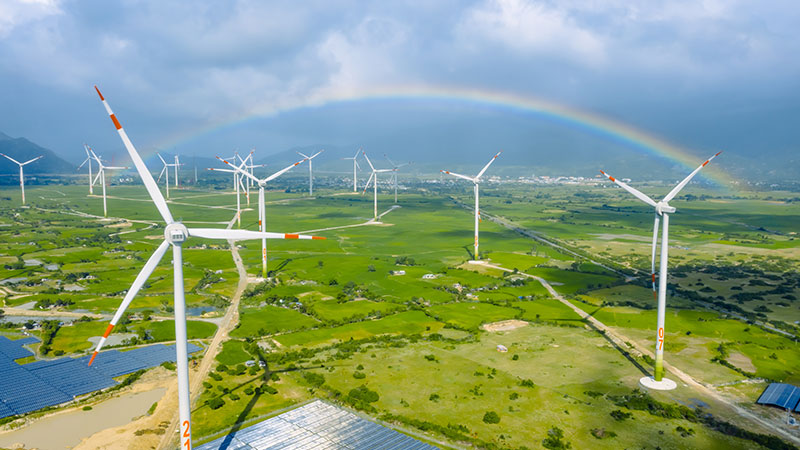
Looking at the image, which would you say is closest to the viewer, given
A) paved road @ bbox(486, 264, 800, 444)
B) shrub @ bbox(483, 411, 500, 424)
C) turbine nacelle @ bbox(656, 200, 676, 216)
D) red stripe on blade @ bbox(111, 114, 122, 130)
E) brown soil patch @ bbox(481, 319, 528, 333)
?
red stripe on blade @ bbox(111, 114, 122, 130)

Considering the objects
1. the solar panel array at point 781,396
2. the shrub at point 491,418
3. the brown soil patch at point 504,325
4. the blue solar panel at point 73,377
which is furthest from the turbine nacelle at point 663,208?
the blue solar panel at point 73,377

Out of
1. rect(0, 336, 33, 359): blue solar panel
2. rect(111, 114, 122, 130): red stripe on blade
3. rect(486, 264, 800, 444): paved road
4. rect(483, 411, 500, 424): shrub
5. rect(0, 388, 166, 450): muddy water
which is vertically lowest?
rect(0, 388, 166, 450): muddy water

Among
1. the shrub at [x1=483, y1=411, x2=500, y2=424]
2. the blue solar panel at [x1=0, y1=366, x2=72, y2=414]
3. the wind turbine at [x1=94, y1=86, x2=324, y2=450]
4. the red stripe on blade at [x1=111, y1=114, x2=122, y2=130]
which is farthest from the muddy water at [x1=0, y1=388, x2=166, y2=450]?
the shrub at [x1=483, y1=411, x2=500, y2=424]

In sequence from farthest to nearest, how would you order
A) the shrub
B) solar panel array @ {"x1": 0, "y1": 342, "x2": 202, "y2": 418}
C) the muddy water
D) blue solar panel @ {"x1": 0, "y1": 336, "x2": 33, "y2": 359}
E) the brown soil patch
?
the brown soil patch → blue solar panel @ {"x1": 0, "y1": 336, "x2": 33, "y2": 359} → solar panel array @ {"x1": 0, "y1": 342, "x2": 202, "y2": 418} → the shrub → the muddy water

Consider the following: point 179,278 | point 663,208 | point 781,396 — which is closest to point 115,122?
point 179,278

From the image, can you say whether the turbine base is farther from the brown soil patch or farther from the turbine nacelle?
the brown soil patch

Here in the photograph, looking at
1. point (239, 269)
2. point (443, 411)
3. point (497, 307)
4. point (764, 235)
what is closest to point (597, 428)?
point (443, 411)
